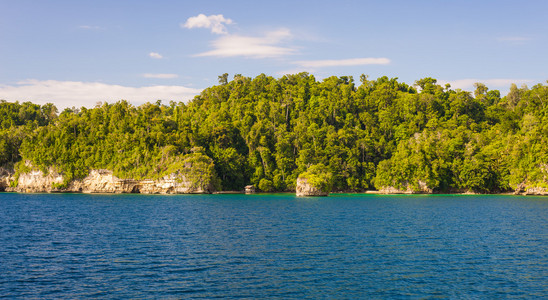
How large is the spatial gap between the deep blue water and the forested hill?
276ft

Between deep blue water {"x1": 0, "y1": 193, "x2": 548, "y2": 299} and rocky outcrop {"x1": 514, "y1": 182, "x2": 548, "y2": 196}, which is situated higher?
deep blue water {"x1": 0, "y1": 193, "x2": 548, "y2": 299}

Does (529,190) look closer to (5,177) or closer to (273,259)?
(273,259)

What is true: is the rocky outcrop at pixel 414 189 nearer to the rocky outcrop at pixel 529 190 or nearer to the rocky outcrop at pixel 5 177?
the rocky outcrop at pixel 529 190

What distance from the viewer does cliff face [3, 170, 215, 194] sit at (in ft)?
450

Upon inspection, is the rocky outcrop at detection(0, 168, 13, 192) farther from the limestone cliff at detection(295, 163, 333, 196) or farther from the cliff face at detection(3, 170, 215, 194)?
the limestone cliff at detection(295, 163, 333, 196)

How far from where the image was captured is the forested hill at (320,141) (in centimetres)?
13900

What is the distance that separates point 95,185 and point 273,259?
123 meters

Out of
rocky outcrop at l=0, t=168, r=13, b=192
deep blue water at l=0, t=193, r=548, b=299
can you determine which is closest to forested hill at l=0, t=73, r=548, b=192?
rocky outcrop at l=0, t=168, r=13, b=192

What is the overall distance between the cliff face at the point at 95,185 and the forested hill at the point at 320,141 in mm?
2569

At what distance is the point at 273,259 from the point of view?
33625mm

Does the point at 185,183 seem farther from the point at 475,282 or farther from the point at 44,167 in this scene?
the point at 475,282

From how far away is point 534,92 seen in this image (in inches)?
6486

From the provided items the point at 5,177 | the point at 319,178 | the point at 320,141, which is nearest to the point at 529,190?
the point at 319,178

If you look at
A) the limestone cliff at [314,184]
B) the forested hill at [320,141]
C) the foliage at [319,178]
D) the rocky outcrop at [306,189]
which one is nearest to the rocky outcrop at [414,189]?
the forested hill at [320,141]
